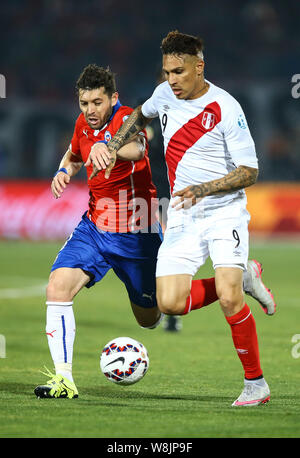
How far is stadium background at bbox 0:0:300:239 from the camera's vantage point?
2222 cm

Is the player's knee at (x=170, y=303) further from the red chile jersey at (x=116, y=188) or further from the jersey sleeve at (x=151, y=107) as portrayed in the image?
the jersey sleeve at (x=151, y=107)

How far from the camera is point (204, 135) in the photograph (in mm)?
5859

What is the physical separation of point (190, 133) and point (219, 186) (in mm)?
529

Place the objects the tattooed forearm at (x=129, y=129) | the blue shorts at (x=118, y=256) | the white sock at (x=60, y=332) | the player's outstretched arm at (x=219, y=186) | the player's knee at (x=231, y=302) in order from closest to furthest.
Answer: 1. the player's outstretched arm at (x=219, y=186)
2. the player's knee at (x=231, y=302)
3. the white sock at (x=60, y=332)
4. the tattooed forearm at (x=129, y=129)
5. the blue shorts at (x=118, y=256)

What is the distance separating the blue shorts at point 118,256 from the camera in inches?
247

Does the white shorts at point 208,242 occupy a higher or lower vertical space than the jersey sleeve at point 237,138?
lower

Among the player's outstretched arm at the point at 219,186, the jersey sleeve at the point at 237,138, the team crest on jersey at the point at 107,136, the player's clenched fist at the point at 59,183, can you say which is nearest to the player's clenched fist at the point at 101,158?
the player's clenched fist at the point at 59,183

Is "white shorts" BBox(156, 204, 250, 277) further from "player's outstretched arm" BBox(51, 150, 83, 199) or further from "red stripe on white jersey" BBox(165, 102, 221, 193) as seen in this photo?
"player's outstretched arm" BBox(51, 150, 83, 199)

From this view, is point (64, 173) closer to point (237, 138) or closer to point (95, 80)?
point (95, 80)

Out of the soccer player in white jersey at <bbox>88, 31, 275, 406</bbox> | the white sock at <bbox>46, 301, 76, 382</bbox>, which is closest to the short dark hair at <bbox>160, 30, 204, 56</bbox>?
the soccer player in white jersey at <bbox>88, 31, 275, 406</bbox>

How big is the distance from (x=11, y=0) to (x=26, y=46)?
2.44 m

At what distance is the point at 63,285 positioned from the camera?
6.05 m

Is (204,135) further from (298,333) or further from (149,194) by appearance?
(298,333)

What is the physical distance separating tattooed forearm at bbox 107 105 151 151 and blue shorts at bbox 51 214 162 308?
2.39 feet
